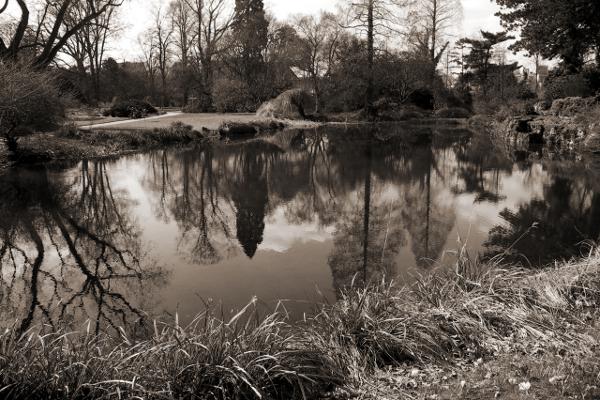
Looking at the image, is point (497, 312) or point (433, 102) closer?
point (497, 312)

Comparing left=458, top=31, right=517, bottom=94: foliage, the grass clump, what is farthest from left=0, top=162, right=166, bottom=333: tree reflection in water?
left=458, top=31, right=517, bottom=94: foliage

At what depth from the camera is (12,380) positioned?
3.54 metres

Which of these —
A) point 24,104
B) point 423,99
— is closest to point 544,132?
point 24,104

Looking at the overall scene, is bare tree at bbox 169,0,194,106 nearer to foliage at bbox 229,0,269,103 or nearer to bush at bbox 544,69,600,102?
foliage at bbox 229,0,269,103

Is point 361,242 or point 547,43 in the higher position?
point 547,43

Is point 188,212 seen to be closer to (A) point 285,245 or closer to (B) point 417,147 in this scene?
(A) point 285,245

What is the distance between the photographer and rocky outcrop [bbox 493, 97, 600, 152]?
20.4m

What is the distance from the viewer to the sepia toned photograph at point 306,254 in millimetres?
3830

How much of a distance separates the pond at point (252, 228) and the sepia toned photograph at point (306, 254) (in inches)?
2.2

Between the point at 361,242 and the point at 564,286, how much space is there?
3495 millimetres

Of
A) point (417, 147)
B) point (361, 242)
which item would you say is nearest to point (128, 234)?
point (361, 242)

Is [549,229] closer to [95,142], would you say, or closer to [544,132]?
[544,132]

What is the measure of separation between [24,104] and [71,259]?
10.8 metres

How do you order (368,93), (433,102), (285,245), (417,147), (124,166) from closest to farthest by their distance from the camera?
1. (285,245)
2. (124,166)
3. (417,147)
4. (368,93)
5. (433,102)
